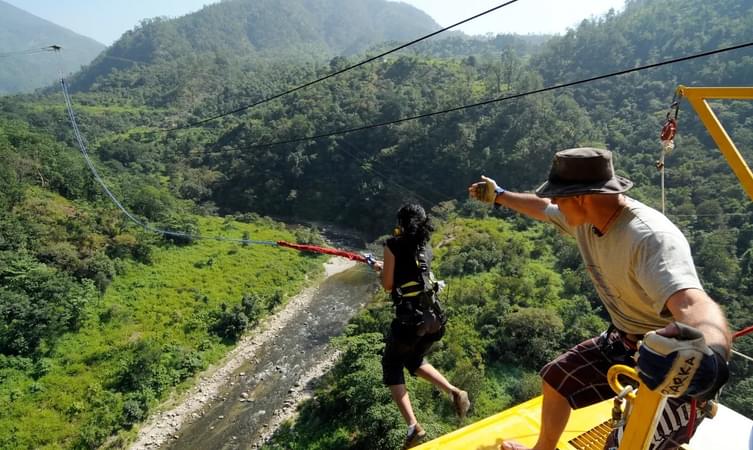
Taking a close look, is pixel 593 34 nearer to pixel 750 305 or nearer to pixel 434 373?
pixel 750 305

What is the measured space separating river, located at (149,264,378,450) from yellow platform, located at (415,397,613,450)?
1259 centimetres

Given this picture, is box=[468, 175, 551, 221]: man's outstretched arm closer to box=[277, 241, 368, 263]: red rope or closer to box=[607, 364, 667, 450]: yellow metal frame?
box=[607, 364, 667, 450]: yellow metal frame

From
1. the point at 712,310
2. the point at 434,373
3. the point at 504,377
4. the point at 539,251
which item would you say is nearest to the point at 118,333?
the point at 504,377

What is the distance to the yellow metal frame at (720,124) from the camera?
2695 mm

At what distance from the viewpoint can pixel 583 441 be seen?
267cm

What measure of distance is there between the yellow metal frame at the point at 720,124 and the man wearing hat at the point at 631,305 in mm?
1271

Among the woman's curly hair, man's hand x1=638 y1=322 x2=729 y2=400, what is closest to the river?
the woman's curly hair

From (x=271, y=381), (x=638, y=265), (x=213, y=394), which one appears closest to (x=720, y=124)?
(x=638, y=265)

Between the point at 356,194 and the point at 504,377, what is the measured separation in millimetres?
27723

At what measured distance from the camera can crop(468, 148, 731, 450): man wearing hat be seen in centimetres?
107

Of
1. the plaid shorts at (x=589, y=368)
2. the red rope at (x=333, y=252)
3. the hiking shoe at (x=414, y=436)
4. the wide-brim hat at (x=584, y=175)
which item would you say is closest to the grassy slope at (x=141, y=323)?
the red rope at (x=333, y=252)

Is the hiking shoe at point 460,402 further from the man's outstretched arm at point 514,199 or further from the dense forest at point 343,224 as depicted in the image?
the dense forest at point 343,224

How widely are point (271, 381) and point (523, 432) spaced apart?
1514 cm

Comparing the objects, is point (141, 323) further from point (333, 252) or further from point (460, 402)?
point (460, 402)
